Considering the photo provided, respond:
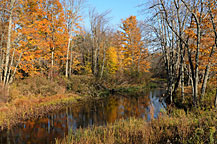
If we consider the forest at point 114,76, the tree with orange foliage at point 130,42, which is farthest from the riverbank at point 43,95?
the tree with orange foliage at point 130,42

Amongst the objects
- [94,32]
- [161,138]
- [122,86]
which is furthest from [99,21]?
[161,138]

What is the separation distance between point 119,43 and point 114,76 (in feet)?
39.1

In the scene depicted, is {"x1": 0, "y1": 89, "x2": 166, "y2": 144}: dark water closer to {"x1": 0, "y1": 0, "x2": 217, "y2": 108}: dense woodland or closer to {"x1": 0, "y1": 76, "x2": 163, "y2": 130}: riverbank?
{"x1": 0, "y1": 76, "x2": 163, "y2": 130}: riverbank

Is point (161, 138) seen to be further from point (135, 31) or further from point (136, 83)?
point (135, 31)

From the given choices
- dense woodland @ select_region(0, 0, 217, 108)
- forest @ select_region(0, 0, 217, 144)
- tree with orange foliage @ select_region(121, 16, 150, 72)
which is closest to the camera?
forest @ select_region(0, 0, 217, 144)

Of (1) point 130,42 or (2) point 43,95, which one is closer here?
(2) point 43,95

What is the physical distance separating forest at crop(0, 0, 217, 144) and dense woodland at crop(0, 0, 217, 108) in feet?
0.21

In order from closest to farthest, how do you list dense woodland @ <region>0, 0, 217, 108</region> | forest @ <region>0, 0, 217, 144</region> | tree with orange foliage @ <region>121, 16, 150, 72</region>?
forest @ <region>0, 0, 217, 144</region>
dense woodland @ <region>0, 0, 217, 108</region>
tree with orange foliage @ <region>121, 16, 150, 72</region>

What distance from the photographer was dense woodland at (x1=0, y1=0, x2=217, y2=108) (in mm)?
8750

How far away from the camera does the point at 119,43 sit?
33.9 meters

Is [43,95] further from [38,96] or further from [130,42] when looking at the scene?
[130,42]

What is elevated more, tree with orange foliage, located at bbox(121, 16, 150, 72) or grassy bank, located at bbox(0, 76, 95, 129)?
tree with orange foliage, located at bbox(121, 16, 150, 72)

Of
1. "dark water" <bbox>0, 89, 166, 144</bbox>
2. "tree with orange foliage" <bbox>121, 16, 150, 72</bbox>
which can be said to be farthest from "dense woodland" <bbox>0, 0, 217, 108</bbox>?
"dark water" <bbox>0, 89, 166, 144</bbox>

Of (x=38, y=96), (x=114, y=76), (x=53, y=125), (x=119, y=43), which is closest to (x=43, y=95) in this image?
(x=38, y=96)
